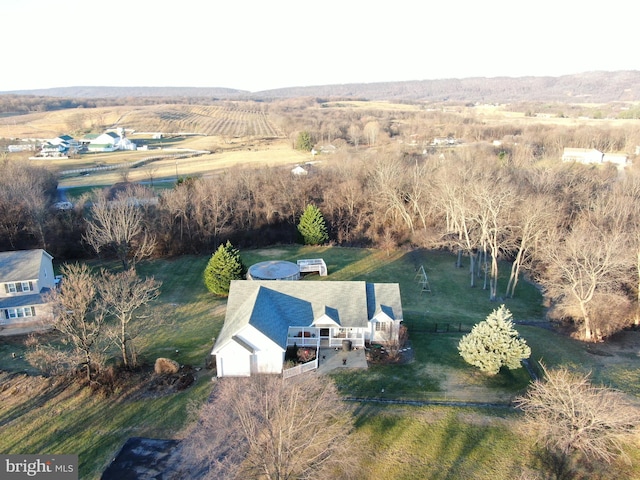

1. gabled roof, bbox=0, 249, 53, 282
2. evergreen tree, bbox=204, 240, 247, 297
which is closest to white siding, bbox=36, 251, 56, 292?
gabled roof, bbox=0, 249, 53, 282

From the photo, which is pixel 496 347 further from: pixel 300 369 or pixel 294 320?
pixel 294 320

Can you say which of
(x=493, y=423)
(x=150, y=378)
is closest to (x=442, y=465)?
(x=493, y=423)

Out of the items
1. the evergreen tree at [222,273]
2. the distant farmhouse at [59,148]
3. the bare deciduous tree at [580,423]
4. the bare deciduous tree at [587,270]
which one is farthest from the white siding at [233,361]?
the distant farmhouse at [59,148]

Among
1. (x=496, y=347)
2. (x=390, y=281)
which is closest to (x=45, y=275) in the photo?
(x=390, y=281)

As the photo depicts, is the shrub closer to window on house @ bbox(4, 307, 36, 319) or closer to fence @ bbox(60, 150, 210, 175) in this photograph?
window on house @ bbox(4, 307, 36, 319)

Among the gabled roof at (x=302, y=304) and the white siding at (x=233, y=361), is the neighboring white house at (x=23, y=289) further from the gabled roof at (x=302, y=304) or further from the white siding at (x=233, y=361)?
the white siding at (x=233, y=361)
